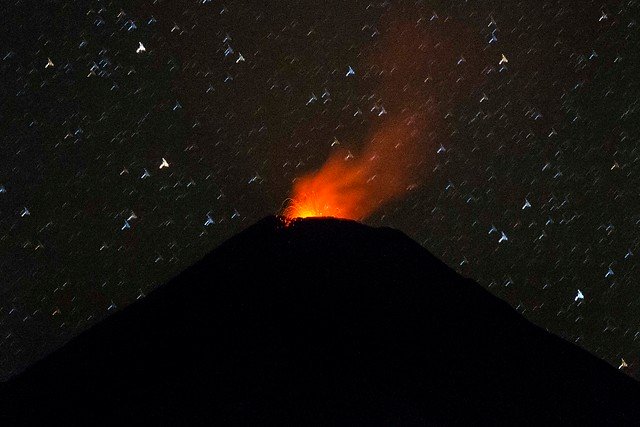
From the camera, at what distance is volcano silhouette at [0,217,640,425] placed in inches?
300

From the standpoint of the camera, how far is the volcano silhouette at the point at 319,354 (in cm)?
762

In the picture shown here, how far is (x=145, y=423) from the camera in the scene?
292 inches

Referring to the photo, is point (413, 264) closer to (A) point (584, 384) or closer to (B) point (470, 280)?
(B) point (470, 280)

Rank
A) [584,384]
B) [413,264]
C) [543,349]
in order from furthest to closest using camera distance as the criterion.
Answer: [413,264] → [543,349] → [584,384]

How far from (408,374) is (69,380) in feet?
12.8

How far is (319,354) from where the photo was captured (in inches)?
333

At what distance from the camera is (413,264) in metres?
11.3

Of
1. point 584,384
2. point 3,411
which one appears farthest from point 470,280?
point 3,411

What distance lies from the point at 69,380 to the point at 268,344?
7.87 feet

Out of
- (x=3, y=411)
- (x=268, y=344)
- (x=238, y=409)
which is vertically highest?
(x=3, y=411)

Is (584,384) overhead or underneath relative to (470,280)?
underneath

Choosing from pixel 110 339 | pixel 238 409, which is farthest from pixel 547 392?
pixel 110 339

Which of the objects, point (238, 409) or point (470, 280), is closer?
point (238, 409)

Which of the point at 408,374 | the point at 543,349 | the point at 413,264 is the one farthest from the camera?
the point at 413,264
